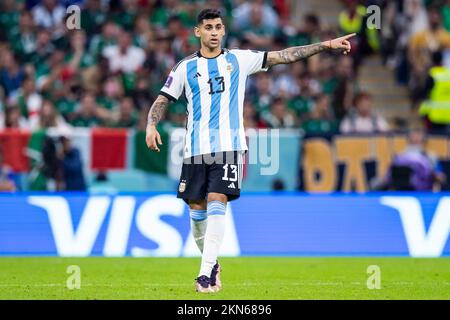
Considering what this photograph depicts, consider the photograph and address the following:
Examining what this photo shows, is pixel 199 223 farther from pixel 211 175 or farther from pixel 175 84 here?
pixel 175 84

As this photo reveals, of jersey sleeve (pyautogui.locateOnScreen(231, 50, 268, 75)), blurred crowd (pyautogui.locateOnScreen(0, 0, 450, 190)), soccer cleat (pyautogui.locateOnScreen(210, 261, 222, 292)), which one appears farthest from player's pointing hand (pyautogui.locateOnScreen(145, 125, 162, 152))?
blurred crowd (pyautogui.locateOnScreen(0, 0, 450, 190))

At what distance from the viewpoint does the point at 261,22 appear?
72.4 ft

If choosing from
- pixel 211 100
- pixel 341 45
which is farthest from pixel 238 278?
pixel 341 45

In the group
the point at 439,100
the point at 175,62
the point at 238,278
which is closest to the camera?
the point at 238,278

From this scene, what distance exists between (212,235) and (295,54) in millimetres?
1864

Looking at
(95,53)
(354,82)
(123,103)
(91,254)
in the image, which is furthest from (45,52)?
(91,254)

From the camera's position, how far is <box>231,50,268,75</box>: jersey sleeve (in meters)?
11.2

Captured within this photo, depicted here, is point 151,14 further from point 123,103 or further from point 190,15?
point 123,103

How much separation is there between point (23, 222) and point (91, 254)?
97 cm

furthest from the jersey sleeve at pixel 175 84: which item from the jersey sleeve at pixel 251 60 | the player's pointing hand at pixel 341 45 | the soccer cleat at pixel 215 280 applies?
the soccer cleat at pixel 215 280

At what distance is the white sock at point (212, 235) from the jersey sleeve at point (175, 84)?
109 cm

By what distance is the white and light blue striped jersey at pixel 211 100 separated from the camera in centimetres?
1098

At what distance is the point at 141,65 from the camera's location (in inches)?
820

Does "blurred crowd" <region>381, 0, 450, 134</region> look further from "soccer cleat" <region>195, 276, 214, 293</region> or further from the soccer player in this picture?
"soccer cleat" <region>195, 276, 214, 293</region>
